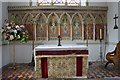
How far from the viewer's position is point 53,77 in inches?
159

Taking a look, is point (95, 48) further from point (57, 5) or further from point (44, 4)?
point (44, 4)

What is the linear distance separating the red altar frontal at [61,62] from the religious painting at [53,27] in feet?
8.11

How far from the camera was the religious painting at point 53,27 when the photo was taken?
21.0 ft

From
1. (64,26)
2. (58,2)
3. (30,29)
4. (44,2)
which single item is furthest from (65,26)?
(30,29)

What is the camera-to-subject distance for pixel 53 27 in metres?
6.42

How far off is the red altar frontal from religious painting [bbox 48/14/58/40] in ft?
8.11

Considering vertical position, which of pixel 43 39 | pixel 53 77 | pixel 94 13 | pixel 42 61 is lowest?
pixel 53 77

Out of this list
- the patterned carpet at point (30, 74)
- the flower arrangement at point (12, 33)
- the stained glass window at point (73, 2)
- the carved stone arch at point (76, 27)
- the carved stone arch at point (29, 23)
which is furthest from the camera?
the stained glass window at point (73, 2)

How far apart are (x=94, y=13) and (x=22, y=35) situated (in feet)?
11.9

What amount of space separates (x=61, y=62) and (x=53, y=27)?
275 cm

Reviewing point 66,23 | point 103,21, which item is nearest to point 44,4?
point 66,23

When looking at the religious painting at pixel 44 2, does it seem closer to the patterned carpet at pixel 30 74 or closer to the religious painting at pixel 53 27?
the religious painting at pixel 53 27

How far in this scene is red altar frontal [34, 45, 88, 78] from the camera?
3.94 metres

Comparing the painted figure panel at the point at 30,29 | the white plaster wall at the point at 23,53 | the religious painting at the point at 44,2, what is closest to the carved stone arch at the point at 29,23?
the painted figure panel at the point at 30,29
